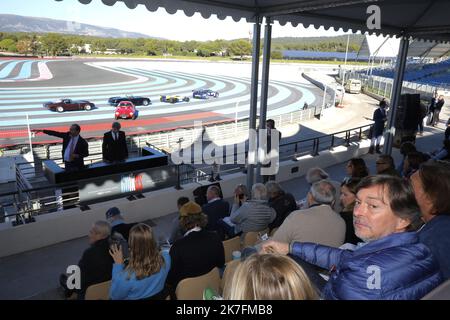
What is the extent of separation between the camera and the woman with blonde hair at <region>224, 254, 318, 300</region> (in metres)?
1.13

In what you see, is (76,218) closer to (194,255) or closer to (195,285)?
(194,255)

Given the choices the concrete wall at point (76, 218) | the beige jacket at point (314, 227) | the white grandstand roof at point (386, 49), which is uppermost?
the white grandstand roof at point (386, 49)

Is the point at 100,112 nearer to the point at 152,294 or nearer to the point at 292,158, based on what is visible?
the point at 292,158

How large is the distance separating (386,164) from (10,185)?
1079 cm

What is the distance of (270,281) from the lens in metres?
1.14

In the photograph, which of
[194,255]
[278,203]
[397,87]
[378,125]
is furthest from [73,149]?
[378,125]

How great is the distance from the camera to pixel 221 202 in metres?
4.15

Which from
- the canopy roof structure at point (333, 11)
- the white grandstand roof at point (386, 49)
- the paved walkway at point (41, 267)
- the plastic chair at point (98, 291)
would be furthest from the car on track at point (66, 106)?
the white grandstand roof at point (386, 49)

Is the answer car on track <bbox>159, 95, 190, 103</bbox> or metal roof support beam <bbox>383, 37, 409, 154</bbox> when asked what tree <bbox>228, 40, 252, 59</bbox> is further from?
metal roof support beam <bbox>383, 37, 409, 154</bbox>

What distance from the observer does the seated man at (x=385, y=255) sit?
4.35ft

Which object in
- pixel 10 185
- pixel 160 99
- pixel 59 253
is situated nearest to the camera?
Result: pixel 59 253

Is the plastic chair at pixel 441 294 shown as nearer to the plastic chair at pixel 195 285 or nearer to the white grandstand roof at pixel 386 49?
the plastic chair at pixel 195 285

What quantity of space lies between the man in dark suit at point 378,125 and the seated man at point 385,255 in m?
8.23
